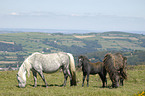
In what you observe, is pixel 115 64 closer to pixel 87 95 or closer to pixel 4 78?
pixel 87 95

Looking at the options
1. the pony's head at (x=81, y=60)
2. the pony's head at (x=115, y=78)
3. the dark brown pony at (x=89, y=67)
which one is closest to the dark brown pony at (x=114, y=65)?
the pony's head at (x=115, y=78)

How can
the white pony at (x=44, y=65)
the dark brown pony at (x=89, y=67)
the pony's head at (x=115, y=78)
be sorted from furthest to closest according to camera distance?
the dark brown pony at (x=89, y=67)
the pony's head at (x=115, y=78)
the white pony at (x=44, y=65)

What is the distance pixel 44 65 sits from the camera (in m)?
17.4

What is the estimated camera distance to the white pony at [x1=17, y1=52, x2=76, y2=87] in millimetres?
16934

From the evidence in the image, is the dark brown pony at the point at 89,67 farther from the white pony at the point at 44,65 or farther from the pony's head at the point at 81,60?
the white pony at the point at 44,65

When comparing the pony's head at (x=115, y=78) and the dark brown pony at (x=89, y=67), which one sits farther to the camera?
the dark brown pony at (x=89, y=67)

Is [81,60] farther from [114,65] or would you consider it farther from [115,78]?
[115,78]

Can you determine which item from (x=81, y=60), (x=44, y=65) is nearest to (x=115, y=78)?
(x=81, y=60)

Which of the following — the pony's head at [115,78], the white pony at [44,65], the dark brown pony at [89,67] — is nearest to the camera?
the white pony at [44,65]

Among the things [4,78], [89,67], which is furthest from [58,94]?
[4,78]

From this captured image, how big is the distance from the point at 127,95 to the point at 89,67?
501 cm

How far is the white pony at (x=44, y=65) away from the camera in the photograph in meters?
16.9

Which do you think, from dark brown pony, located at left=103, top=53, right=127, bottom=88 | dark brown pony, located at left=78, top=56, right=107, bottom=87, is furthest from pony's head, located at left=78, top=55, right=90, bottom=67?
dark brown pony, located at left=103, top=53, right=127, bottom=88

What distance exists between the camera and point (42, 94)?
541 inches
